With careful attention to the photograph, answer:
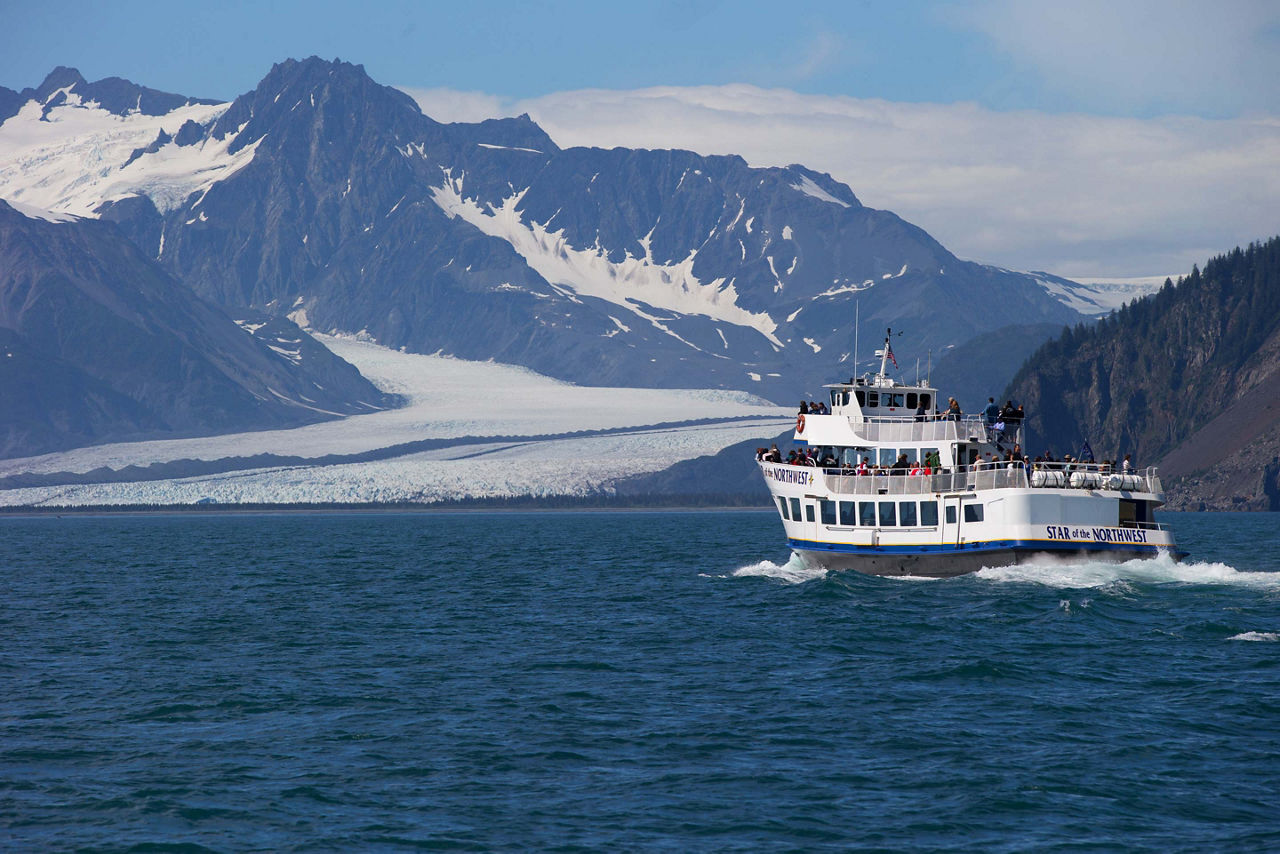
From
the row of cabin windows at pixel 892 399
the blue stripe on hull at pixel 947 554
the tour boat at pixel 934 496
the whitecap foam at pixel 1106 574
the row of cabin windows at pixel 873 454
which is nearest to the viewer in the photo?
the whitecap foam at pixel 1106 574

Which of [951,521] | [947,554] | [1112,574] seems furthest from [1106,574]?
[951,521]

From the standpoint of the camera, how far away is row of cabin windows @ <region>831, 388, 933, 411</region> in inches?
3110

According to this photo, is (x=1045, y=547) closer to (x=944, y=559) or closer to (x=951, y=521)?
(x=951, y=521)

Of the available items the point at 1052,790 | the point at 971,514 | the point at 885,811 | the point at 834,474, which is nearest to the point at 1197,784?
the point at 1052,790

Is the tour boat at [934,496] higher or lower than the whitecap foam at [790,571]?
higher

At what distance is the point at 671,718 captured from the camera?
40.8 meters

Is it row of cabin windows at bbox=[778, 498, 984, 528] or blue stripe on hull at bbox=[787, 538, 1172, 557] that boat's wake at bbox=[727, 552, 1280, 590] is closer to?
blue stripe on hull at bbox=[787, 538, 1172, 557]

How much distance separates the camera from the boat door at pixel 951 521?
230ft

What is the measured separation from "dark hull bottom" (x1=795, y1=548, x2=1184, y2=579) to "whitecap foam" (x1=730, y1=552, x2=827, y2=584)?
1.39ft

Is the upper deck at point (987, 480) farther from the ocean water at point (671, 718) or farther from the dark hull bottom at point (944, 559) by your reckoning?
the ocean water at point (671, 718)

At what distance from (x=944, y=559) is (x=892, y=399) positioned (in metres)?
11.3

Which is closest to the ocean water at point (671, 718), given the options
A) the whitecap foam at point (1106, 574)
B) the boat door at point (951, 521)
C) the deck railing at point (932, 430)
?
the whitecap foam at point (1106, 574)

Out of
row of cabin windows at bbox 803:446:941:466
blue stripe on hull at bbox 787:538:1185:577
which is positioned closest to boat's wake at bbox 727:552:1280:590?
blue stripe on hull at bbox 787:538:1185:577

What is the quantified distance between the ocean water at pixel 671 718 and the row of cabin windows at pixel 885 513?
2.81m
